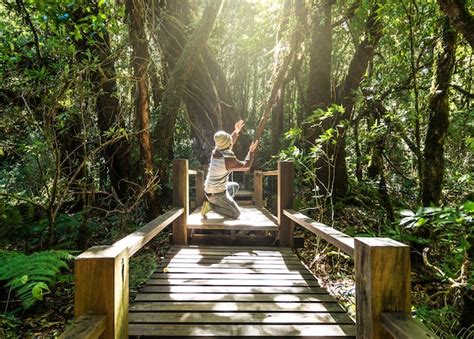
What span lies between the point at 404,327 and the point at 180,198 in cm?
344

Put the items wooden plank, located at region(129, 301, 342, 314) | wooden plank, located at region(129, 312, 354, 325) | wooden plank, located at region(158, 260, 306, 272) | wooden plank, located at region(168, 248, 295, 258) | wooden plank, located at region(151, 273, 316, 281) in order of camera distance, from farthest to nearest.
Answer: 1. wooden plank, located at region(168, 248, 295, 258)
2. wooden plank, located at region(158, 260, 306, 272)
3. wooden plank, located at region(151, 273, 316, 281)
4. wooden plank, located at region(129, 301, 342, 314)
5. wooden plank, located at region(129, 312, 354, 325)

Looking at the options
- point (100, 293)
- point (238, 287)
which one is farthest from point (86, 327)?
point (238, 287)

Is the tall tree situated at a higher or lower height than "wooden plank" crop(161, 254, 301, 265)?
higher

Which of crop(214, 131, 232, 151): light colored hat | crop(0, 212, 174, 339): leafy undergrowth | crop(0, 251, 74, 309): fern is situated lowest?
crop(0, 212, 174, 339): leafy undergrowth

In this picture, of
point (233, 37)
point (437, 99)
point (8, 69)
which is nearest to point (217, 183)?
point (437, 99)

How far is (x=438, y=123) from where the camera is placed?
4.52m

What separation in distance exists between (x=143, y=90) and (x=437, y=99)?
15.0ft

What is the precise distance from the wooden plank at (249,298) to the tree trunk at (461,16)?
313 cm

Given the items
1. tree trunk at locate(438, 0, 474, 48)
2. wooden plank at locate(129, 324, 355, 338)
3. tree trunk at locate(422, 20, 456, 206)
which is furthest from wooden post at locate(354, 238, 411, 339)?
tree trunk at locate(422, 20, 456, 206)

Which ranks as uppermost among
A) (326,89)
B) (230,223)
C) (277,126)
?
A: (326,89)

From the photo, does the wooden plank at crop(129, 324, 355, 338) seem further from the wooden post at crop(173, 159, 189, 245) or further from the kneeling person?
the kneeling person

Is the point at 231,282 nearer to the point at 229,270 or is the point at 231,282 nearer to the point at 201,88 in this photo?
the point at 229,270

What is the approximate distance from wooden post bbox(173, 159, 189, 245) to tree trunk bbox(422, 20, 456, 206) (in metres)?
3.35

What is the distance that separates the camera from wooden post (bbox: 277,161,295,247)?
14.5 ft
